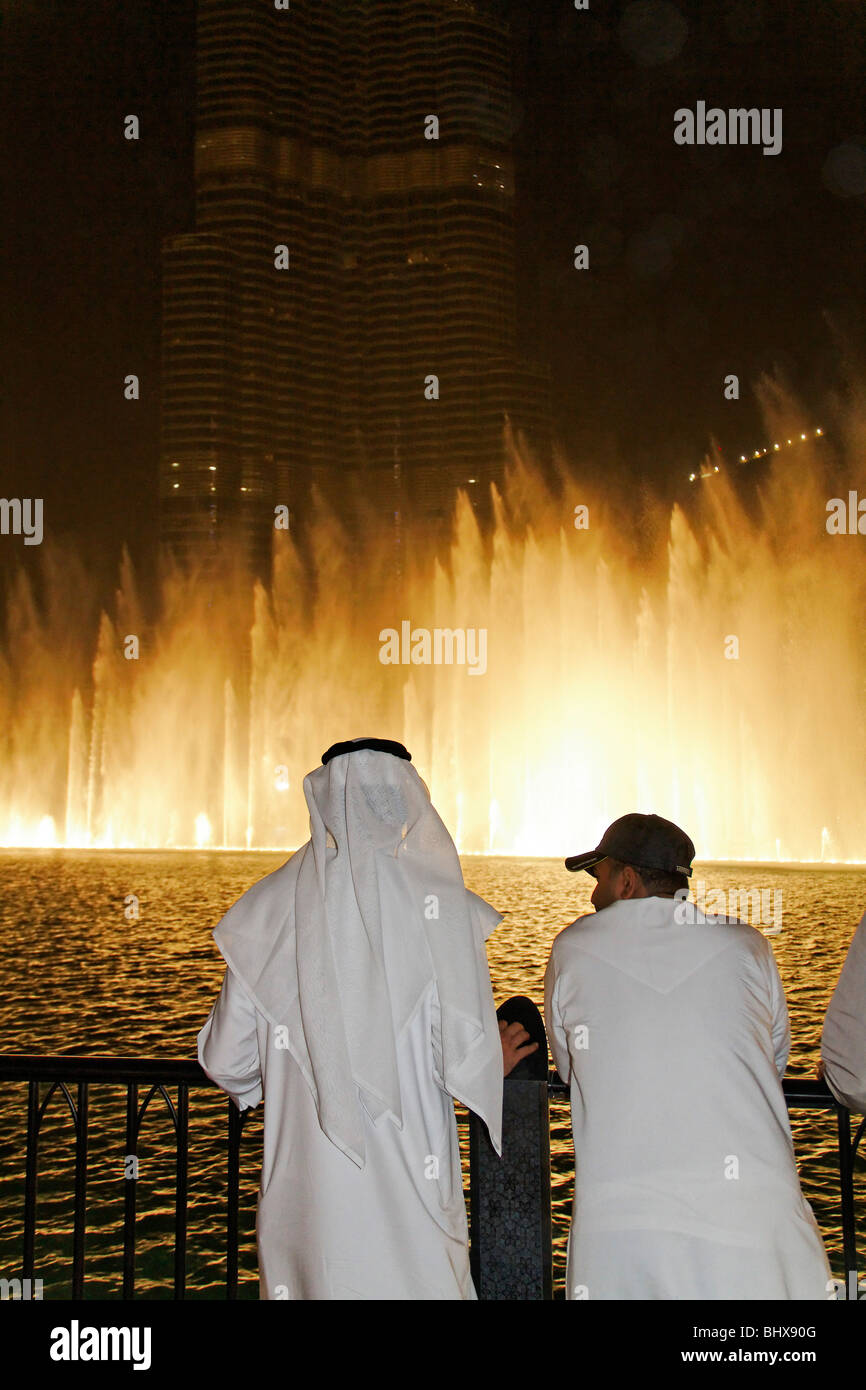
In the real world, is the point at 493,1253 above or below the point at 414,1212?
below

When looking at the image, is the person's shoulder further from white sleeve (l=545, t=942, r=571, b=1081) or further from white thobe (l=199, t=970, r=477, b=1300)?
white thobe (l=199, t=970, r=477, b=1300)

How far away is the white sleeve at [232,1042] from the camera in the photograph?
8.29 feet

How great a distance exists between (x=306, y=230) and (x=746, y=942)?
77483 millimetres

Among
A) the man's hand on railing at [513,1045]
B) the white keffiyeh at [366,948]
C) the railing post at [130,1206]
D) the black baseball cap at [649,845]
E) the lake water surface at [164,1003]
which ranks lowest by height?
the lake water surface at [164,1003]

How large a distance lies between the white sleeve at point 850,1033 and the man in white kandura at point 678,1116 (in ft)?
0.60

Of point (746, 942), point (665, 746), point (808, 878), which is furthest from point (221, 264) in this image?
point (746, 942)

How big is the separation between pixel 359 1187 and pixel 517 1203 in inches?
18.4

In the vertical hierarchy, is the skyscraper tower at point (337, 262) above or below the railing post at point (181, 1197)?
above

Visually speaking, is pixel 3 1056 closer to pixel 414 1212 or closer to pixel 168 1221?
pixel 414 1212

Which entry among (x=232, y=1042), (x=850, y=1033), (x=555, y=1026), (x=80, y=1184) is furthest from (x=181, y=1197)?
(x=850, y=1033)

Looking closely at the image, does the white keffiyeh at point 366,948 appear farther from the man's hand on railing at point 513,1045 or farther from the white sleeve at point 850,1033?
the white sleeve at point 850,1033

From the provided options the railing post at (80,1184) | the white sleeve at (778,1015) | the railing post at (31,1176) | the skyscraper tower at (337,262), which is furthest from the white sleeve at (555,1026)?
the skyscraper tower at (337,262)

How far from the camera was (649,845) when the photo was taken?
2.56 m
